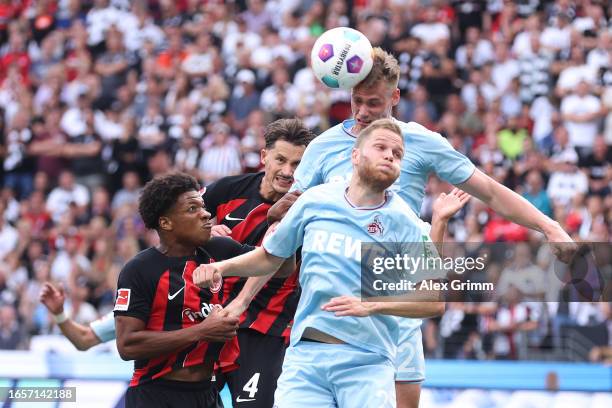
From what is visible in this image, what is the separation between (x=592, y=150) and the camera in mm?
15477

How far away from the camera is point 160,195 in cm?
682

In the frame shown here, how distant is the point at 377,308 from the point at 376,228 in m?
0.47

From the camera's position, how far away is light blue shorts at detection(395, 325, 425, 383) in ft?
24.0

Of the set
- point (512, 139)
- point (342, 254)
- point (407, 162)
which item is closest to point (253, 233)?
point (407, 162)

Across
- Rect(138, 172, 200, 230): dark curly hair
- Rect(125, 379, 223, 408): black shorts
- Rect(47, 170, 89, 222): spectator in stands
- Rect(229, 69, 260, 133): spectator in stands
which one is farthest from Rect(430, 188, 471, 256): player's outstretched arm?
Rect(47, 170, 89, 222): spectator in stands

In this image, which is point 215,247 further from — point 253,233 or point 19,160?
point 19,160

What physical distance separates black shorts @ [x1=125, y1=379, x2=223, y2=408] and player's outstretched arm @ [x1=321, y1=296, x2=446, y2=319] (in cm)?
133

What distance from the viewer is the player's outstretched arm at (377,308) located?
569 cm

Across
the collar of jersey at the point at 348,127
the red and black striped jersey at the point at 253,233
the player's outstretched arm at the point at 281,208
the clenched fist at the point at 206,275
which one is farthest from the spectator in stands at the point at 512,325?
the clenched fist at the point at 206,275

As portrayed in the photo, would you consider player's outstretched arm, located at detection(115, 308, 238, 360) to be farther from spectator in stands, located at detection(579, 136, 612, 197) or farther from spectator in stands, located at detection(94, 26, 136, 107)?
spectator in stands, located at detection(94, 26, 136, 107)

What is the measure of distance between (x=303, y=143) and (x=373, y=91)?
107 centimetres

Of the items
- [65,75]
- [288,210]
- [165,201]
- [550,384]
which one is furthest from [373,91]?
[65,75]

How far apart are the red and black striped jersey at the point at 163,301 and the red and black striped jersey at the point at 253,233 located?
0.78 meters

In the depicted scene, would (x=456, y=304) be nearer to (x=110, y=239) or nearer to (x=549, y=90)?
(x=549, y=90)
